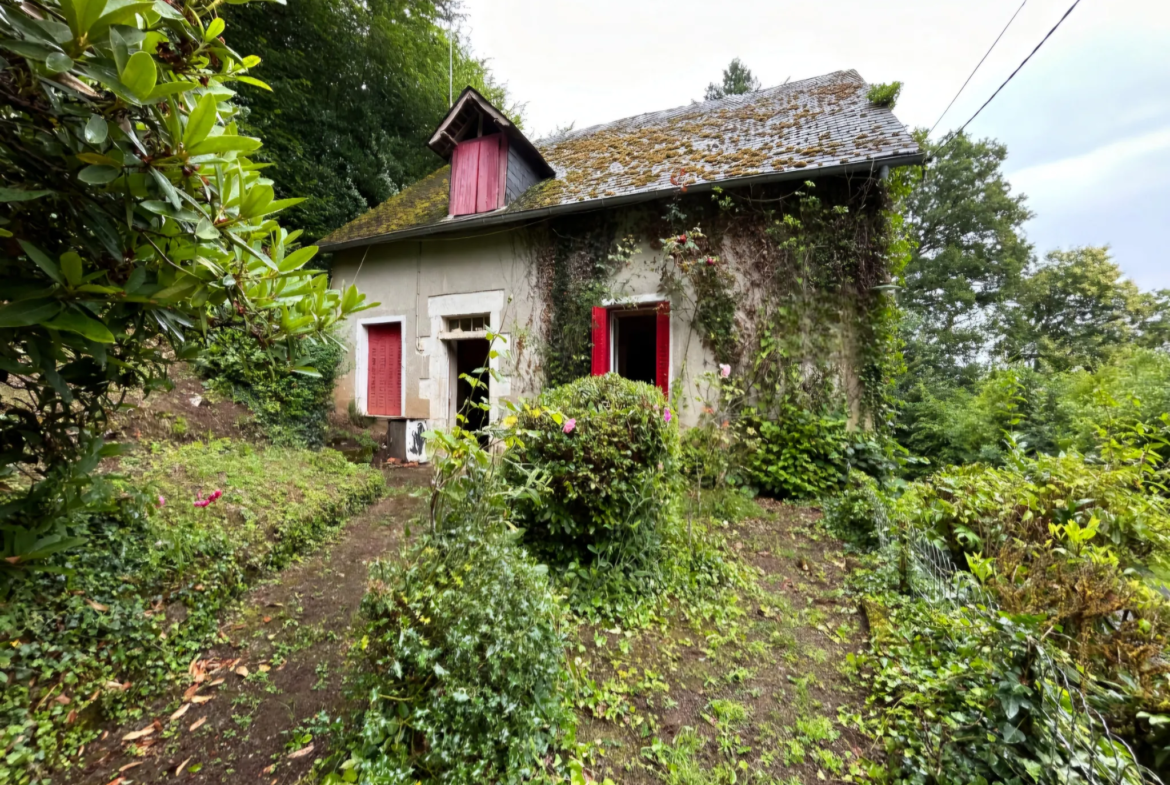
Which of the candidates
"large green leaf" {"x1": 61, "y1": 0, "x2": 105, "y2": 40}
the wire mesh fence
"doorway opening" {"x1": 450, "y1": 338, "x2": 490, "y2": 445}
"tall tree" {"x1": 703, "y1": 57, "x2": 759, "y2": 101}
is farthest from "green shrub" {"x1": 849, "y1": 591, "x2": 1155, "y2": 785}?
"tall tree" {"x1": 703, "y1": 57, "x2": 759, "y2": 101}

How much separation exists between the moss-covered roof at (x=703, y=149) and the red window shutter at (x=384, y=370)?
1.61 metres

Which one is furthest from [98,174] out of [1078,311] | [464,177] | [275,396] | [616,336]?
[1078,311]

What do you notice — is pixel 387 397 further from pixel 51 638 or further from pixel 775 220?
pixel 775 220

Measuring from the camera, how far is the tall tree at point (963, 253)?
1884 centimetres

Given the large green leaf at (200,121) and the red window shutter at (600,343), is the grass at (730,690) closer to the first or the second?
the large green leaf at (200,121)

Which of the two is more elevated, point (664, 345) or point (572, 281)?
point (572, 281)

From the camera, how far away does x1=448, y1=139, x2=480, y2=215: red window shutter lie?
6859 mm

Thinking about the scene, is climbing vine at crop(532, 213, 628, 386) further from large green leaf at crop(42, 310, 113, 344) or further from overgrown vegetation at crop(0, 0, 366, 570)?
large green leaf at crop(42, 310, 113, 344)

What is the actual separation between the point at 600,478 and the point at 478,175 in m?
6.00

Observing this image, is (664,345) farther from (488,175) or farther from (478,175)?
(478,175)

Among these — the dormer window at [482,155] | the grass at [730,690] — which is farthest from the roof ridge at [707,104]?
the grass at [730,690]

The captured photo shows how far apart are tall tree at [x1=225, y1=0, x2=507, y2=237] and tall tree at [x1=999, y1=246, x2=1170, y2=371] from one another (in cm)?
2137

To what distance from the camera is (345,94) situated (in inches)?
428

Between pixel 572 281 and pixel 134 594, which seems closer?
pixel 134 594
